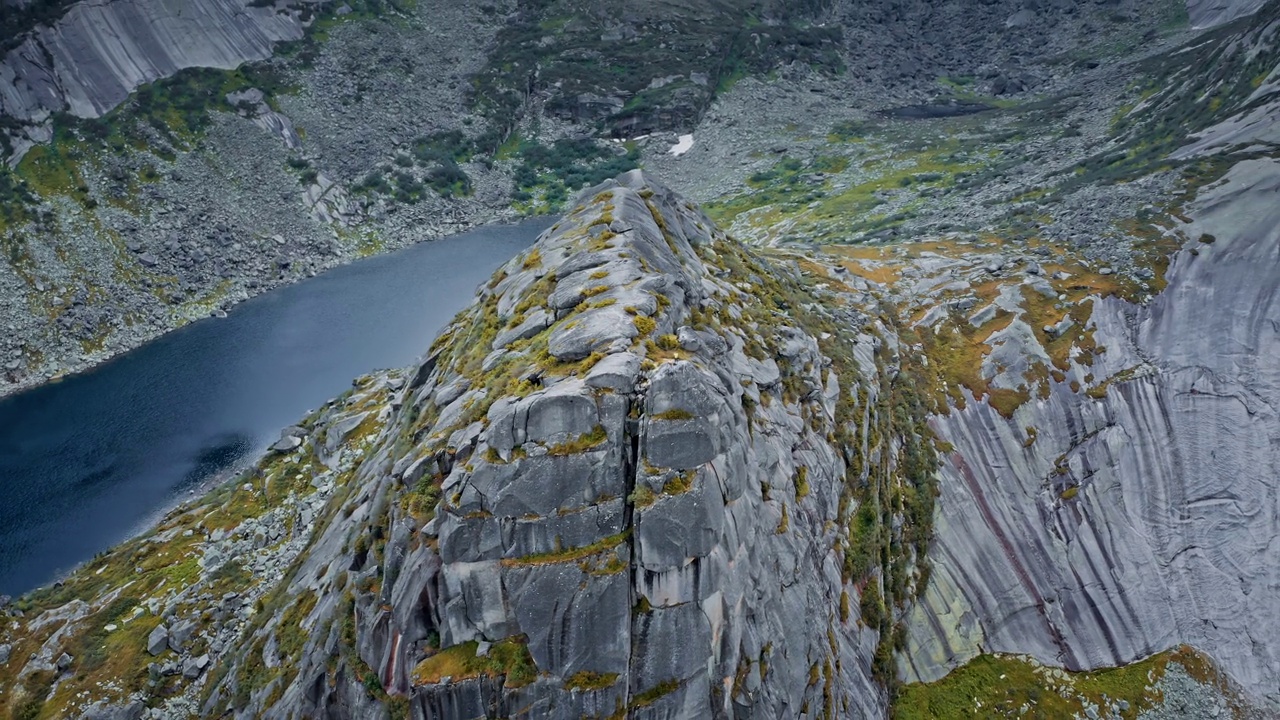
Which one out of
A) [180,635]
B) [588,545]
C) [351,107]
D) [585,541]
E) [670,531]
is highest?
[351,107]

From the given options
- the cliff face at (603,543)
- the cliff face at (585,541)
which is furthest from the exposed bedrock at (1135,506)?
the cliff face at (603,543)

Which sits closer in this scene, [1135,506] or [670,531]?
[670,531]

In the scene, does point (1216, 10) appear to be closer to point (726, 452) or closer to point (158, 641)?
point (726, 452)

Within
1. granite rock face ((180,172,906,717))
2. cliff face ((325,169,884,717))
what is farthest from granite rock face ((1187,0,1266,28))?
cliff face ((325,169,884,717))

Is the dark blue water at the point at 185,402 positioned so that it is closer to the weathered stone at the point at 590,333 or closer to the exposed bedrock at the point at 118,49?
the exposed bedrock at the point at 118,49

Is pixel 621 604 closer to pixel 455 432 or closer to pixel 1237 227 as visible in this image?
pixel 455 432

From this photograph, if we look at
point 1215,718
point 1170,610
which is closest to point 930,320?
point 1170,610

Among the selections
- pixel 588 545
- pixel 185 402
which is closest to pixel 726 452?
pixel 588 545

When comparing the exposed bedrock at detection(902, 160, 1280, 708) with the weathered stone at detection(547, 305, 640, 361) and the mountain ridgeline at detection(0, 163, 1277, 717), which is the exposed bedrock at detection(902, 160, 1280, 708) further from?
the weathered stone at detection(547, 305, 640, 361)
